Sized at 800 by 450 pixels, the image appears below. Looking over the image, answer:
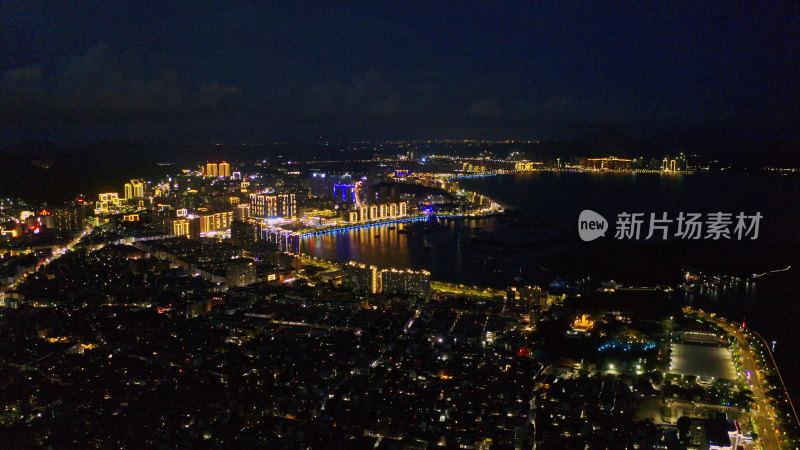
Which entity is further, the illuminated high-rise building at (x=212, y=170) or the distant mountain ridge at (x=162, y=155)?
the illuminated high-rise building at (x=212, y=170)

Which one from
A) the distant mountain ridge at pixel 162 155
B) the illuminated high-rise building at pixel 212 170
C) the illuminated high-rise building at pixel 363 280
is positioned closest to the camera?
the illuminated high-rise building at pixel 363 280

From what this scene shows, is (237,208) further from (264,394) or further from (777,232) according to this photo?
(777,232)

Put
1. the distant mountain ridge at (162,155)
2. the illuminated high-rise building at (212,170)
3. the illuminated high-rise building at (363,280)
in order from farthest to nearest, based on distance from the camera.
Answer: the illuminated high-rise building at (212,170)
the distant mountain ridge at (162,155)
the illuminated high-rise building at (363,280)

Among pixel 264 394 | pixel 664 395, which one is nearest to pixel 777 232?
pixel 664 395

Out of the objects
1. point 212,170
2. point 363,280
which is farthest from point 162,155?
point 363,280

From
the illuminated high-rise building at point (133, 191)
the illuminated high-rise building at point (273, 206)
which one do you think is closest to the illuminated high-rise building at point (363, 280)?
the illuminated high-rise building at point (273, 206)

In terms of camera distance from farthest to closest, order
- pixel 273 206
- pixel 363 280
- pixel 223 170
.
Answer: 1. pixel 223 170
2. pixel 273 206
3. pixel 363 280

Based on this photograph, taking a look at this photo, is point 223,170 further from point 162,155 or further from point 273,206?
point 273,206

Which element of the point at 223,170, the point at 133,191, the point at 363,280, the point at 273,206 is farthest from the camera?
the point at 223,170

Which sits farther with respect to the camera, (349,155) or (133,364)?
(349,155)

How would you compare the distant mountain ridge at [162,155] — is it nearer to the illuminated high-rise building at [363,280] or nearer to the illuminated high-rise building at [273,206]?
the illuminated high-rise building at [273,206]

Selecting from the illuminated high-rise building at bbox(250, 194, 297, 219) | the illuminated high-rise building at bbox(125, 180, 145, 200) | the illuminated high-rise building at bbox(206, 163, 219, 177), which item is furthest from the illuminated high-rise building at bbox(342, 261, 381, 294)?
the illuminated high-rise building at bbox(206, 163, 219, 177)
